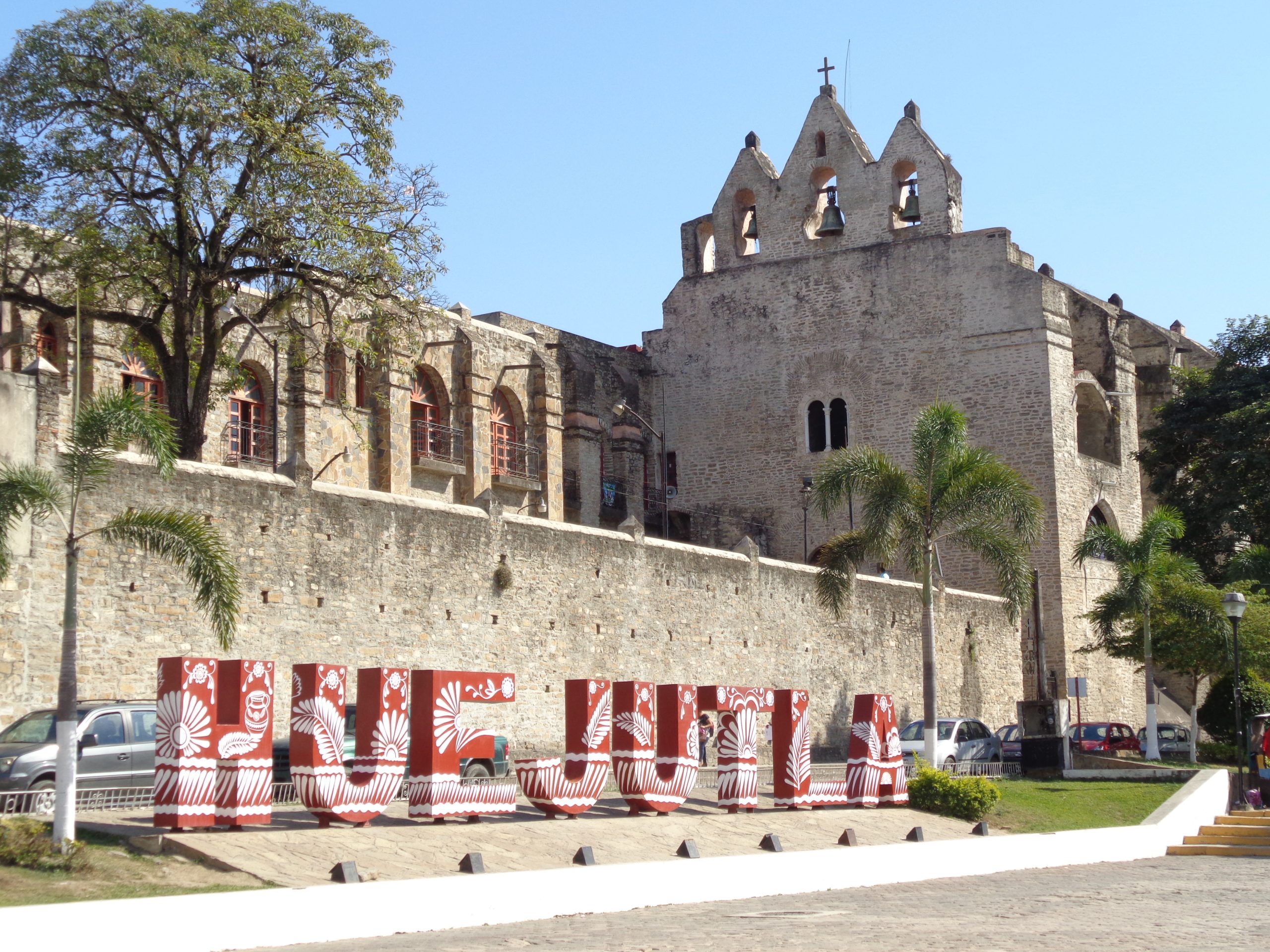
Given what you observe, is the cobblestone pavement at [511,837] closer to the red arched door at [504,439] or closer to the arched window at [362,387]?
the arched window at [362,387]

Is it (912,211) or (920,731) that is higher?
(912,211)

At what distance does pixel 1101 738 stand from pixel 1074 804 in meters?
7.02

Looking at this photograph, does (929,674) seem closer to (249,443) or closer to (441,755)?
(441,755)

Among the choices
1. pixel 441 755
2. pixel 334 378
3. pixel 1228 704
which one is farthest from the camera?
pixel 1228 704

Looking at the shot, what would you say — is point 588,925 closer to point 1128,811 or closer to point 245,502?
point 245,502

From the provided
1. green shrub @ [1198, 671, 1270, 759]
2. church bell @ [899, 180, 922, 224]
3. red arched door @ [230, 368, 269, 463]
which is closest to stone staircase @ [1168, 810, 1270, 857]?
green shrub @ [1198, 671, 1270, 759]

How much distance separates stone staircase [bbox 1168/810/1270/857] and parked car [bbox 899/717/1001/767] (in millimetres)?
4990

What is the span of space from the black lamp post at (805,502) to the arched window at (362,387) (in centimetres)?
1240

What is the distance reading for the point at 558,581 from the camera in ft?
79.6

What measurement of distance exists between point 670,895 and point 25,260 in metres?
15.2

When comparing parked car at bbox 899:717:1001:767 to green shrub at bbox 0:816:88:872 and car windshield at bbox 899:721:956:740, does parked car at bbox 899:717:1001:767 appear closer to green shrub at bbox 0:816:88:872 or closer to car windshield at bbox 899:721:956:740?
car windshield at bbox 899:721:956:740

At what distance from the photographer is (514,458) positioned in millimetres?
35250

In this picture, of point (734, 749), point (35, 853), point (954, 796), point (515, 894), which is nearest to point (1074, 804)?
point (954, 796)

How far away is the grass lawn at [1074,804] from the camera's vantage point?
2170 centimetres
